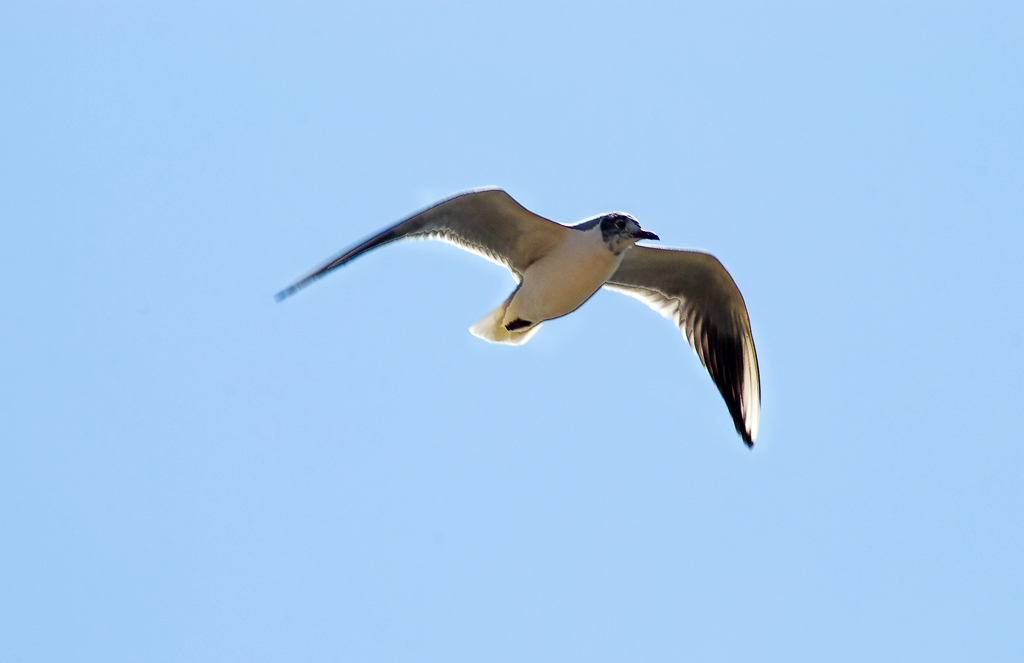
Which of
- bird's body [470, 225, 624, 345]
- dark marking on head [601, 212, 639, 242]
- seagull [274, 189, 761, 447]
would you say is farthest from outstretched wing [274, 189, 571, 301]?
dark marking on head [601, 212, 639, 242]

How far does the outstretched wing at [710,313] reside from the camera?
9641 millimetres

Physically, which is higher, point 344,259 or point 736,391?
point 344,259

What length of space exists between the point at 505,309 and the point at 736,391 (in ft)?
7.89

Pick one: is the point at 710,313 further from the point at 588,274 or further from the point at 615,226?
the point at 615,226

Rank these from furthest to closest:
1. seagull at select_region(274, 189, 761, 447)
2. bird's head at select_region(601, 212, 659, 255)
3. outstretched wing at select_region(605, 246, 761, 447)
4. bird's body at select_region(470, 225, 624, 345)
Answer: outstretched wing at select_region(605, 246, 761, 447) < bird's body at select_region(470, 225, 624, 345) < seagull at select_region(274, 189, 761, 447) < bird's head at select_region(601, 212, 659, 255)

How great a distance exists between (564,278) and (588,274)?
0.21 metres

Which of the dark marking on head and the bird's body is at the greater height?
the dark marking on head

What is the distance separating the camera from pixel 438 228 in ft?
29.2

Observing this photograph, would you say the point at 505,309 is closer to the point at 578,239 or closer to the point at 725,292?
the point at 578,239

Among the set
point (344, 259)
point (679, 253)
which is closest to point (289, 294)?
point (344, 259)

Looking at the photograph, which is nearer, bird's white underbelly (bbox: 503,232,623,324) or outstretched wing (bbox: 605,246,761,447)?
bird's white underbelly (bbox: 503,232,623,324)

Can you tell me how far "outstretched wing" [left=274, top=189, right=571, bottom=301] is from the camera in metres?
8.53

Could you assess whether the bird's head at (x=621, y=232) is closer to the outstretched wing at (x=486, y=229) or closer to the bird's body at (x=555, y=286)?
the bird's body at (x=555, y=286)

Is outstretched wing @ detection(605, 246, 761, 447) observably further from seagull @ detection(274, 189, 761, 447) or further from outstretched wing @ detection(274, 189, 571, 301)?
outstretched wing @ detection(274, 189, 571, 301)
